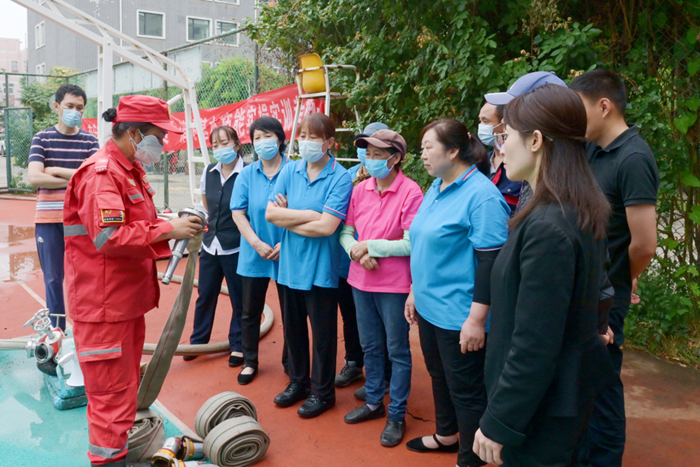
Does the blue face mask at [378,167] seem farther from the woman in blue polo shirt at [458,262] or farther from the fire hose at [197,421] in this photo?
the fire hose at [197,421]

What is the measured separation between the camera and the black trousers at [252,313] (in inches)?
151

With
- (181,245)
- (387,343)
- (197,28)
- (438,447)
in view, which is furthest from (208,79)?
(197,28)

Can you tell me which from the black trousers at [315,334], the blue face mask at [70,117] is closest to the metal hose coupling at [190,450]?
the black trousers at [315,334]

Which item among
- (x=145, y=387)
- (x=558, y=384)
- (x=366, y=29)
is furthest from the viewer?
(x=366, y=29)

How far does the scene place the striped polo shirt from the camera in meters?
4.09

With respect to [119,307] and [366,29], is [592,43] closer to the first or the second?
[366,29]

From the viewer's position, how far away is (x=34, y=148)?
4.14m

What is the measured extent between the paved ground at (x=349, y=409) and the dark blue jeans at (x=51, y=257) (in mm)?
679

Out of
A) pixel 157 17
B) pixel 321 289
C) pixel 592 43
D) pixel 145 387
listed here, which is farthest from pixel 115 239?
pixel 157 17

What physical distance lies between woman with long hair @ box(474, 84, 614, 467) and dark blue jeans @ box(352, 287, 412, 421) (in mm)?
1427

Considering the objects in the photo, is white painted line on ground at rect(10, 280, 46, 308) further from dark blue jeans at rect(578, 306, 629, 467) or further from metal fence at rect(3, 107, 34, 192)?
metal fence at rect(3, 107, 34, 192)

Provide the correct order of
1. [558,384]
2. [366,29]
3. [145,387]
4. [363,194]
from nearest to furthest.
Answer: [558,384]
[145,387]
[363,194]
[366,29]

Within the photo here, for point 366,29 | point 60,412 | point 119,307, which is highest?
point 366,29

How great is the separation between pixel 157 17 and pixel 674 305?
28.6m
